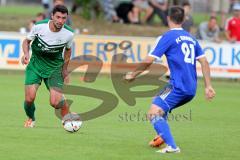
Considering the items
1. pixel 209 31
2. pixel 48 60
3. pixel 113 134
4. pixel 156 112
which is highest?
pixel 48 60

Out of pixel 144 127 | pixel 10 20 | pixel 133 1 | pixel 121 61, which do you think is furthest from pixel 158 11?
pixel 144 127

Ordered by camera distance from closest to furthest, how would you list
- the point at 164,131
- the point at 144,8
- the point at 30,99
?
the point at 164,131, the point at 30,99, the point at 144,8

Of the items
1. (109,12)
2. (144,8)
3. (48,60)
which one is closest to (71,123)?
(48,60)

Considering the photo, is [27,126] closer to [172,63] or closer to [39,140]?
[39,140]

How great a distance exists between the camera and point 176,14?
1096 cm

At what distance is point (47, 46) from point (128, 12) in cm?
1945

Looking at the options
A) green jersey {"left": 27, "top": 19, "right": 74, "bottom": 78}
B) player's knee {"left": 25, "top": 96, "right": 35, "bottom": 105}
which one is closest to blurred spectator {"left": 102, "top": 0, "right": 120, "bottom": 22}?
green jersey {"left": 27, "top": 19, "right": 74, "bottom": 78}

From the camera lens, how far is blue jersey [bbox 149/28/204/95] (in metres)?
11.0

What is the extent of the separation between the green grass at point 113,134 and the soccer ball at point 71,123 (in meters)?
0.12

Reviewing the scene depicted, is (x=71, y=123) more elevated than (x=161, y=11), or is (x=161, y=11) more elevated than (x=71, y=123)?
(x=71, y=123)

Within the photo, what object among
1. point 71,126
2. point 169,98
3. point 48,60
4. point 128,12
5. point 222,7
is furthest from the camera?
point 222,7

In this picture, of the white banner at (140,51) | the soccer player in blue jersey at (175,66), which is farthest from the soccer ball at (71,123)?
the white banner at (140,51)

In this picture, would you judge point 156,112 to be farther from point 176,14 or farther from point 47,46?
point 47,46

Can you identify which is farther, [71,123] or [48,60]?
[48,60]
